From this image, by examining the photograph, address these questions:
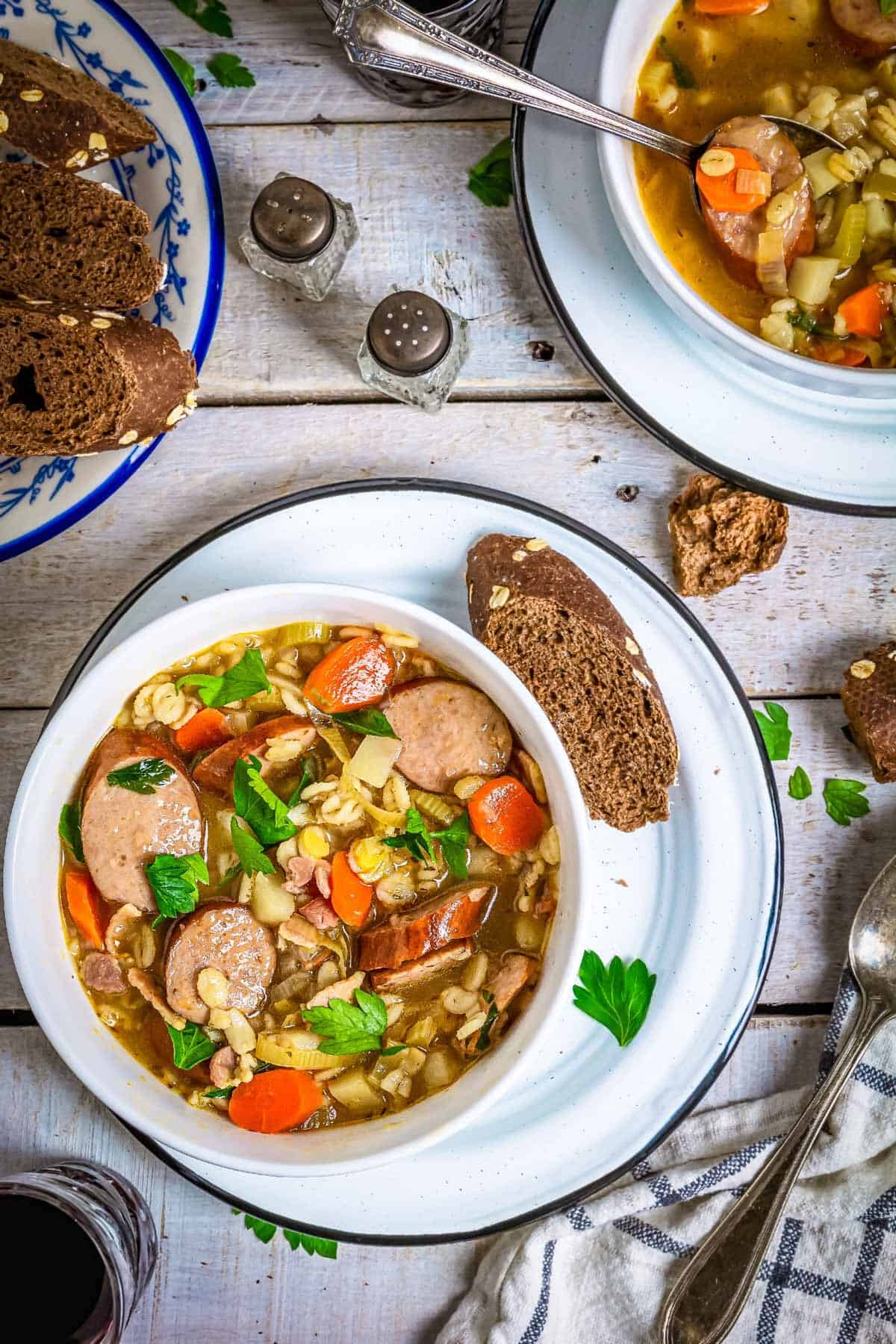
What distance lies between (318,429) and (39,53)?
112 cm

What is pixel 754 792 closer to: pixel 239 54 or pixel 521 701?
pixel 521 701

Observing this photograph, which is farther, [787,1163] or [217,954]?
[787,1163]

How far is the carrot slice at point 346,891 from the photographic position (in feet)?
8.29

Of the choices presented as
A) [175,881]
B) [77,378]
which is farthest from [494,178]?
[175,881]

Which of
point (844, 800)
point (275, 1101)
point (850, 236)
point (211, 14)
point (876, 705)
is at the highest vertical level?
point (211, 14)

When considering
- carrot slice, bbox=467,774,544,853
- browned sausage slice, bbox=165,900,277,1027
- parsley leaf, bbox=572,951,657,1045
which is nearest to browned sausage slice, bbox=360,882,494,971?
carrot slice, bbox=467,774,544,853

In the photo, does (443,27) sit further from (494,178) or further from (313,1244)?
(313,1244)

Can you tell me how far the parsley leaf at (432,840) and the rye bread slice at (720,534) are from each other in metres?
0.89

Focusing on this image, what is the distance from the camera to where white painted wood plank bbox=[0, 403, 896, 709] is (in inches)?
114

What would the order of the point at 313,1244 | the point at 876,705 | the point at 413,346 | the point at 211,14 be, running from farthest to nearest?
the point at 313,1244, the point at 211,14, the point at 876,705, the point at 413,346

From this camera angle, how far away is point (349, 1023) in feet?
8.16

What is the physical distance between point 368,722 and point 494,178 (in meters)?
1.50

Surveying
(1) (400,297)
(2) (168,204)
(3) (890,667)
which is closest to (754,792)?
(3) (890,667)

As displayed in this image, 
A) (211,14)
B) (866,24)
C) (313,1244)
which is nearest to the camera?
(866,24)
